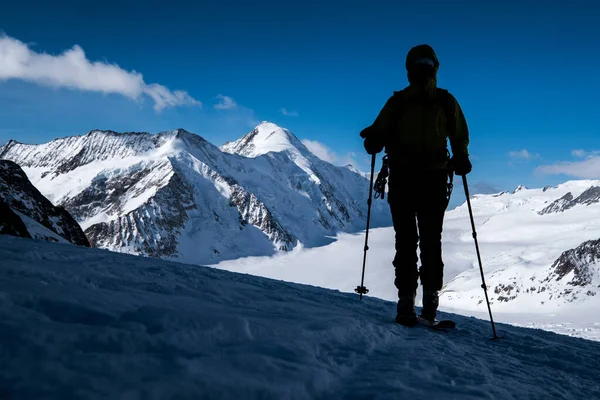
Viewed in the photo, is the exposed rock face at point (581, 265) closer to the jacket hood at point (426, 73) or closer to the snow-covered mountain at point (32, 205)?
the snow-covered mountain at point (32, 205)

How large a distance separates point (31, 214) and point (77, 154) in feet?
584

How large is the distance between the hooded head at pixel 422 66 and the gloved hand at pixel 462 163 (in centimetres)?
105

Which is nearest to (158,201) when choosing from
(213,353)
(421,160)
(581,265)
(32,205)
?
(32,205)

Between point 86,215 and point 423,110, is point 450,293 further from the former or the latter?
point 86,215

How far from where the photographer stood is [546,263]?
112 m

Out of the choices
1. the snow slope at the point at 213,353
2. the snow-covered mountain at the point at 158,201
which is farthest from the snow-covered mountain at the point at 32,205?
the snow-covered mountain at the point at 158,201

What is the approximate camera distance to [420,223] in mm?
5492

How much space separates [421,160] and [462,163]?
0.61m

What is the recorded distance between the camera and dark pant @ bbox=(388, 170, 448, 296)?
5.38 metres

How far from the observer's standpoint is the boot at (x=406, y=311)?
5077 millimetres

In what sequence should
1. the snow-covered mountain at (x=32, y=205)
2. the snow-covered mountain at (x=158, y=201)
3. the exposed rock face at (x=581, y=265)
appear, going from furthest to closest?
the snow-covered mountain at (x=158, y=201) < the exposed rock face at (x=581, y=265) < the snow-covered mountain at (x=32, y=205)

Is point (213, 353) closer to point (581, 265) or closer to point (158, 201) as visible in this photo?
point (581, 265)

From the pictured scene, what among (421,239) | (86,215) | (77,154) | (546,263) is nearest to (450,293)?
(546,263)

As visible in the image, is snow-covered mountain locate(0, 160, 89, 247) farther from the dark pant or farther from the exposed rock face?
the exposed rock face
